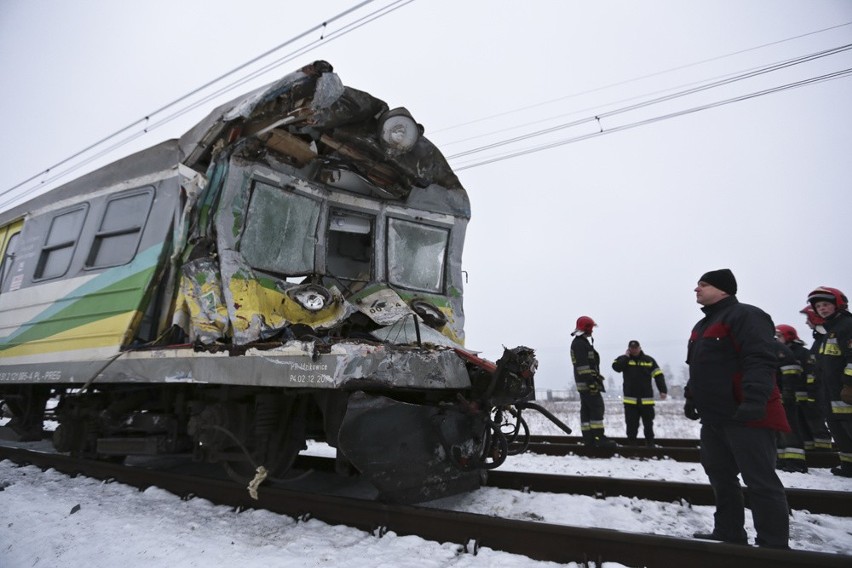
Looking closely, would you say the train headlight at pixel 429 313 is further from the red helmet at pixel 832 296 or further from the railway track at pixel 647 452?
the red helmet at pixel 832 296

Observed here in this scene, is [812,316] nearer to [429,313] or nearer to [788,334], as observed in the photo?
[788,334]


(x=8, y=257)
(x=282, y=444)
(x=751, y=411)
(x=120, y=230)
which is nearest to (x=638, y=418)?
(x=751, y=411)

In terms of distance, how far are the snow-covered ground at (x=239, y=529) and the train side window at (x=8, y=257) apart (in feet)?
8.46

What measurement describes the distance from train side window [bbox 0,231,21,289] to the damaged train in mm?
512

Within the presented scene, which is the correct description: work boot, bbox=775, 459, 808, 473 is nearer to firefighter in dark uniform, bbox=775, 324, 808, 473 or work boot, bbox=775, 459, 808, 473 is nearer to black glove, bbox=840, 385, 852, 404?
firefighter in dark uniform, bbox=775, 324, 808, 473

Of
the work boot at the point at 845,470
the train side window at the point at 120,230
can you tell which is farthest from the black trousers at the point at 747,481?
the train side window at the point at 120,230

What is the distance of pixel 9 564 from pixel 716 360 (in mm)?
4341

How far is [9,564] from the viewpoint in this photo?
263cm

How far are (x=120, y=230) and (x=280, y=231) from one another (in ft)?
5.39

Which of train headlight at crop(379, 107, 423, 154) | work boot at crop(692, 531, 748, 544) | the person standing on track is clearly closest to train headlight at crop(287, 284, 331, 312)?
train headlight at crop(379, 107, 423, 154)

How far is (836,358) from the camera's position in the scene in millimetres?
4770

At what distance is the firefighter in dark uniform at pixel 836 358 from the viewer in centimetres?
463

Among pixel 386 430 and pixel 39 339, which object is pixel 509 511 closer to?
pixel 386 430

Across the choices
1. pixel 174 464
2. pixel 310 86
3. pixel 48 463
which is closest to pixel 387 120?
pixel 310 86
